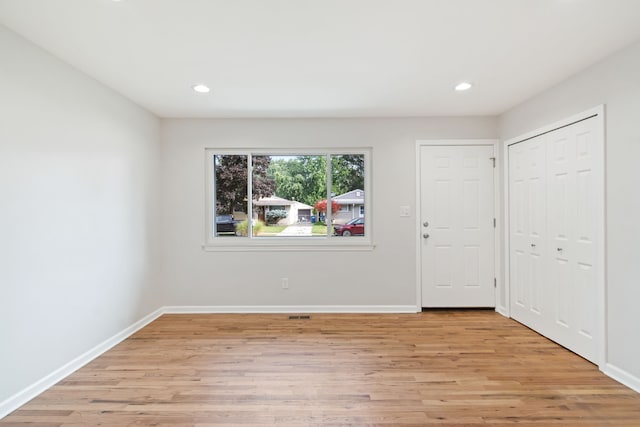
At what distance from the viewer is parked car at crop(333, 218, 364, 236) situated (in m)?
3.76

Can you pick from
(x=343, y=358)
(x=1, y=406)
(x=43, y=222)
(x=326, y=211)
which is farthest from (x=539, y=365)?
(x=43, y=222)

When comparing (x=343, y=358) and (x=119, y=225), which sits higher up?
(x=119, y=225)

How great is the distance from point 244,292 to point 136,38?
2.71 meters

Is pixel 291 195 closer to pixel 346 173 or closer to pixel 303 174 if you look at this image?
pixel 303 174

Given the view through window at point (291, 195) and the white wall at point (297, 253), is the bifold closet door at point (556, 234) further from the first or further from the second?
the view through window at point (291, 195)

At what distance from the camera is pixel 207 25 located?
6.07 feet

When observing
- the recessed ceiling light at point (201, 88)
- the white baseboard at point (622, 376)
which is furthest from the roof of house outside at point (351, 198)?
the white baseboard at point (622, 376)

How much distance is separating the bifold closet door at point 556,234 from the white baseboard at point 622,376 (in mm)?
160

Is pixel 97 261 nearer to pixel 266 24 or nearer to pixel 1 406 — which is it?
pixel 1 406

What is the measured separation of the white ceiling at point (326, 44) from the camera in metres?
1.70

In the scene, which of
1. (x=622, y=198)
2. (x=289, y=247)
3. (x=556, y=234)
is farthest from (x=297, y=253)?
(x=622, y=198)

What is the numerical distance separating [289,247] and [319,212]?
0.57 meters

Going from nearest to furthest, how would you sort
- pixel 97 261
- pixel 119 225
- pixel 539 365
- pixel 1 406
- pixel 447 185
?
pixel 1 406, pixel 539 365, pixel 97 261, pixel 119 225, pixel 447 185

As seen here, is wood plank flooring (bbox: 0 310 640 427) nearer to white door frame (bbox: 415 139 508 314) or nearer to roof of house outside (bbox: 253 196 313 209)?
white door frame (bbox: 415 139 508 314)
